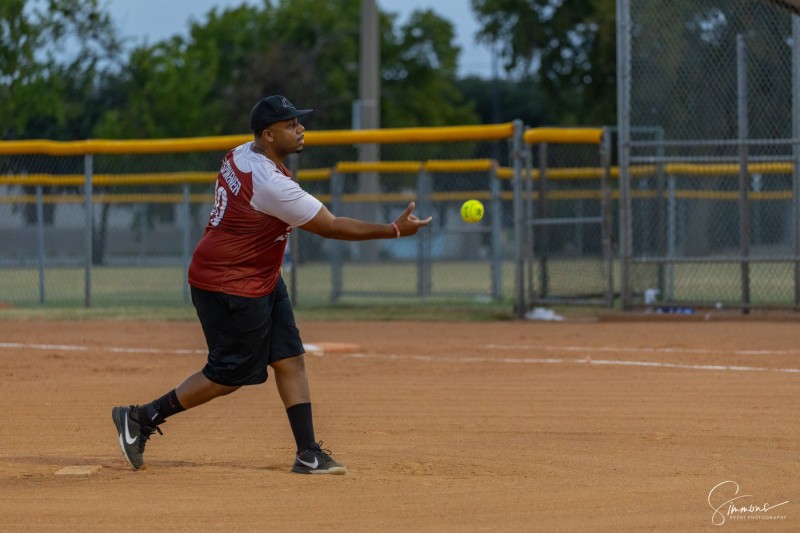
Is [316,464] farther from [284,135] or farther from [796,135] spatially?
[796,135]

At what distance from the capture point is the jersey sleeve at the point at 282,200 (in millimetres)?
6117

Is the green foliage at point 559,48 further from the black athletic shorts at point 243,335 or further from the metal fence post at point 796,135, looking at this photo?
the black athletic shorts at point 243,335

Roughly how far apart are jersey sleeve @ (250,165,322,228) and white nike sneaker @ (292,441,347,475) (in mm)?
1175

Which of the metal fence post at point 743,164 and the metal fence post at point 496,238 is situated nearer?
the metal fence post at point 743,164

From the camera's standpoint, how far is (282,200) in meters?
6.12

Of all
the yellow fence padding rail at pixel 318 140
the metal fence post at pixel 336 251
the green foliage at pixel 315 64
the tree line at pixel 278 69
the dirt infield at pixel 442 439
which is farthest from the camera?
the green foliage at pixel 315 64

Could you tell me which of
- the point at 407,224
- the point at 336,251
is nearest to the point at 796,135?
the point at 336,251

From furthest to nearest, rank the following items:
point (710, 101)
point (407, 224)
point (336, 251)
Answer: point (336, 251)
point (710, 101)
point (407, 224)

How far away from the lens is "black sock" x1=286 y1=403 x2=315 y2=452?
21.1ft

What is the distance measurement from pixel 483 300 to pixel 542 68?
80.1 feet

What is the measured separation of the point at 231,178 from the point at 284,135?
1.13ft

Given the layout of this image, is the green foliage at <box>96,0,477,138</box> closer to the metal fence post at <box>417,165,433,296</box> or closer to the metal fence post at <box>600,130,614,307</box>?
the metal fence post at <box>417,165,433,296</box>

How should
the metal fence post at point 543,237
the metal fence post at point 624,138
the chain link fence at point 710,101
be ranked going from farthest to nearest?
the metal fence post at point 543,237 → the metal fence post at point 624,138 → the chain link fence at point 710,101

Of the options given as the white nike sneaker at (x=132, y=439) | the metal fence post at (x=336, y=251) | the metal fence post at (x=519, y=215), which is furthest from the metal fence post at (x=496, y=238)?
the white nike sneaker at (x=132, y=439)
